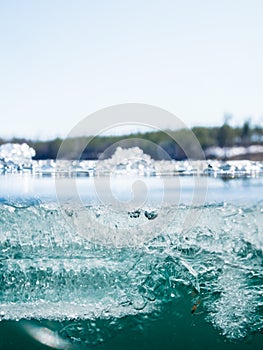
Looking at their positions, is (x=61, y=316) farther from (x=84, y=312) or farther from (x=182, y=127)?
(x=182, y=127)

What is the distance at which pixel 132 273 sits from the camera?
5223 millimetres

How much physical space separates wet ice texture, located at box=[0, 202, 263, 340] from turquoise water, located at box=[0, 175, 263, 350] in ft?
0.04

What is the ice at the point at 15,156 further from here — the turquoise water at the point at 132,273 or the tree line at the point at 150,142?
the turquoise water at the point at 132,273

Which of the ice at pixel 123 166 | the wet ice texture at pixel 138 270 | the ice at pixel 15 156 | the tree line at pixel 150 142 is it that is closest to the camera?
the wet ice texture at pixel 138 270

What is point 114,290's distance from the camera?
517cm

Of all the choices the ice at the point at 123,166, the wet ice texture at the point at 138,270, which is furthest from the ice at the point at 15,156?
the wet ice texture at the point at 138,270

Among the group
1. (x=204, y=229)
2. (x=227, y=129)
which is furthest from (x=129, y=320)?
(x=227, y=129)

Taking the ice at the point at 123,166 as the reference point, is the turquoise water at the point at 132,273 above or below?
below

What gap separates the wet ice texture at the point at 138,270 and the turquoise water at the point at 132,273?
0.01 metres

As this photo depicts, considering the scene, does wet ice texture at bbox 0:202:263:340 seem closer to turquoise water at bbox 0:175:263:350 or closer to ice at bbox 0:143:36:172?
turquoise water at bbox 0:175:263:350

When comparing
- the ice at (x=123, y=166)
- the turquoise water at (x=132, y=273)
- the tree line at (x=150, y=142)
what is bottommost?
the turquoise water at (x=132, y=273)

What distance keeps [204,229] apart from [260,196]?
1247mm

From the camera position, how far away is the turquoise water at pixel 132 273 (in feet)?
16.0

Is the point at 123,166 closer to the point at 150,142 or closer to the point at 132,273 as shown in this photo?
the point at 150,142
